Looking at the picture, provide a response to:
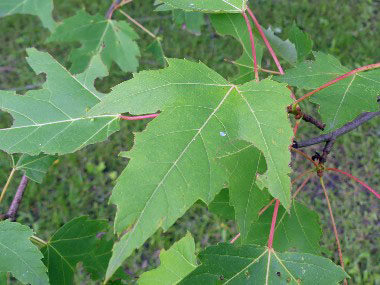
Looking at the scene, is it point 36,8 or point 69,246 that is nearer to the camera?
point 69,246

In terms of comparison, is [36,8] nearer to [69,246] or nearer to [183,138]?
[69,246]

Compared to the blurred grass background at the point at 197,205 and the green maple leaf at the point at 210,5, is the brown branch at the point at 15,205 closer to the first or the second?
the green maple leaf at the point at 210,5

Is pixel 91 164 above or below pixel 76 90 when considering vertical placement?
below

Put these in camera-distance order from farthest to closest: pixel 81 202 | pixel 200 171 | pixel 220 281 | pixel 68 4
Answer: pixel 68 4, pixel 81 202, pixel 220 281, pixel 200 171

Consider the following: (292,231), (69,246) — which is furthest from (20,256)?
(292,231)

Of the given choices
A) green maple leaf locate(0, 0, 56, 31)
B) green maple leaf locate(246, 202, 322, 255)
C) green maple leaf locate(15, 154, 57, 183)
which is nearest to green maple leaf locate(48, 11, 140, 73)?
green maple leaf locate(0, 0, 56, 31)

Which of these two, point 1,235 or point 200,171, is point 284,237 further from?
point 1,235

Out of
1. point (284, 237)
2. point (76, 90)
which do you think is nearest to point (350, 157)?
point (284, 237)

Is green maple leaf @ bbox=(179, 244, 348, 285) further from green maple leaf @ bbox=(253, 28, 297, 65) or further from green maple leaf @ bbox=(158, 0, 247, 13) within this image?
green maple leaf @ bbox=(253, 28, 297, 65)
